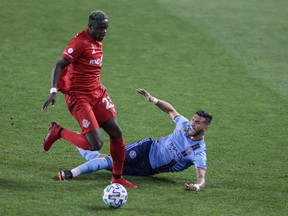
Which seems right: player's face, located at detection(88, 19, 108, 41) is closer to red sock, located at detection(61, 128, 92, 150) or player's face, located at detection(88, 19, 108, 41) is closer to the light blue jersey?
red sock, located at detection(61, 128, 92, 150)

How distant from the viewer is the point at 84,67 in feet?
34.9

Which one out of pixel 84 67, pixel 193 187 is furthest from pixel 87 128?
pixel 193 187

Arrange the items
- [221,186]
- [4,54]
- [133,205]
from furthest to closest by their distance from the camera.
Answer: [4,54], [221,186], [133,205]

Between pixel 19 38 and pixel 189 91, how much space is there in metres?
5.77

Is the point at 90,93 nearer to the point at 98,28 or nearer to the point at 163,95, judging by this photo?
the point at 98,28

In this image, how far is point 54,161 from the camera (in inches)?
459

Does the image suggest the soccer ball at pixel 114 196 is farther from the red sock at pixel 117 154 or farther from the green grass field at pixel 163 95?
the red sock at pixel 117 154


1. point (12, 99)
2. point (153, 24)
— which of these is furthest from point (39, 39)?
point (12, 99)

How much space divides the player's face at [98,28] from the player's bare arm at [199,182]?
2250mm

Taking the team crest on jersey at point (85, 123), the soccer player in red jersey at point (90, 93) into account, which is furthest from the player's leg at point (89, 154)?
the team crest on jersey at point (85, 123)

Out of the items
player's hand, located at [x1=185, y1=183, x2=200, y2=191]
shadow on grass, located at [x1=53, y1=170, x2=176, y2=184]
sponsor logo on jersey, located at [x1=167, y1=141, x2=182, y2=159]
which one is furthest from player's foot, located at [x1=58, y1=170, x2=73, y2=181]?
player's hand, located at [x1=185, y1=183, x2=200, y2=191]

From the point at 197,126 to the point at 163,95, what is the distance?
5.68 metres

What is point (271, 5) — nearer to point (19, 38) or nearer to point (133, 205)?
point (19, 38)

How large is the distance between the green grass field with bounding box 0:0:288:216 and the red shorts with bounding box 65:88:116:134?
2.76 feet
